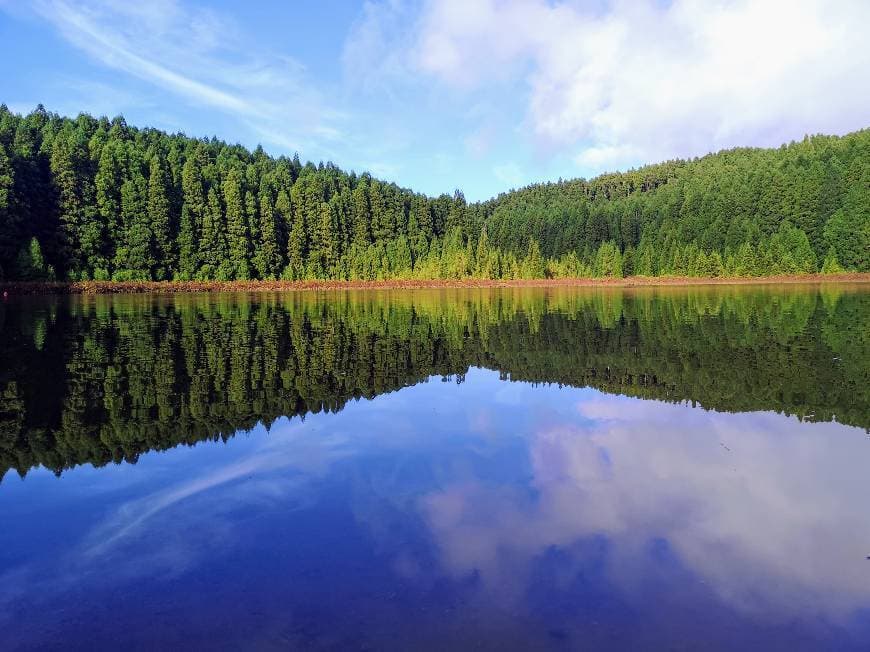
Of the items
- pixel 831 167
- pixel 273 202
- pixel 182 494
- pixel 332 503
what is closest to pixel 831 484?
pixel 332 503

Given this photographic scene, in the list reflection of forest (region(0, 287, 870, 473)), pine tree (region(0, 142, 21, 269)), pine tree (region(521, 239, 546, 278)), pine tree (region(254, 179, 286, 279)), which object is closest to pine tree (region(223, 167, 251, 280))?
pine tree (region(254, 179, 286, 279))

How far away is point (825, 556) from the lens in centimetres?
470

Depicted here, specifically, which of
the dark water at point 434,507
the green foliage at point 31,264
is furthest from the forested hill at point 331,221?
the dark water at point 434,507

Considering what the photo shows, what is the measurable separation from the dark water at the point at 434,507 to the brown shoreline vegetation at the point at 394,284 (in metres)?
43.6

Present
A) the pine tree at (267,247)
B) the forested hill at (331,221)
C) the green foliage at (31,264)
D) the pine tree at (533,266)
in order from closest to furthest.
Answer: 1. the green foliage at (31,264)
2. the forested hill at (331,221)
3. the pine tree at (267,247)
4. the pine tree at (533,266)

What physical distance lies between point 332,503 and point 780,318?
22456mm

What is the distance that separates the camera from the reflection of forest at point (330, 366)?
8.37 metres

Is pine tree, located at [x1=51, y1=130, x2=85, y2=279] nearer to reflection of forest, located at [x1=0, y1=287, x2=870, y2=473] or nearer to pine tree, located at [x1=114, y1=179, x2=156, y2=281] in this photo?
pine tree, located at [x1=114, y1=179, x2=156, y2=281]

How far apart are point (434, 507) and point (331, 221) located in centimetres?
7290

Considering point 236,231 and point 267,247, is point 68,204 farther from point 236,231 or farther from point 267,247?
point 267,247

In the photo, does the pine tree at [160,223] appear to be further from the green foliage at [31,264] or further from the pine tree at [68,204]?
the green foliage at [31,264]

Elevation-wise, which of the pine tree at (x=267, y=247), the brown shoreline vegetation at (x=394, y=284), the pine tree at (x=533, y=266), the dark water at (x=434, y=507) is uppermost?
the pine tree at (x=267, y=247)

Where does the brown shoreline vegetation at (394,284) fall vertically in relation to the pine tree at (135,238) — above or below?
below

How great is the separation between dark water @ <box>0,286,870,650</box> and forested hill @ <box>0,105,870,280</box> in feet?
161
